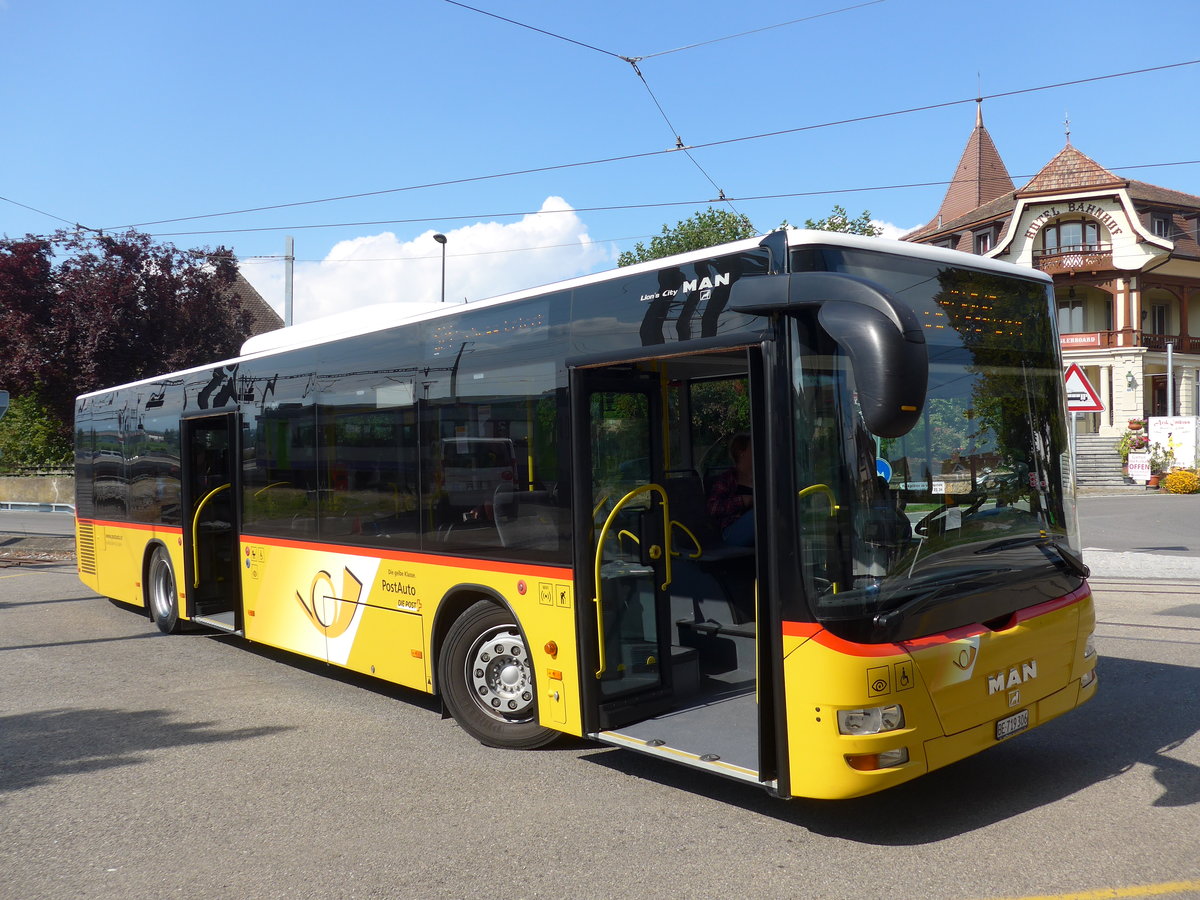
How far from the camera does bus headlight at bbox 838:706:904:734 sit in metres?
4.39

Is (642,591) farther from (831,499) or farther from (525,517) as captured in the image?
(831,499)

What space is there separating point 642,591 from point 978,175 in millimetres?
54196

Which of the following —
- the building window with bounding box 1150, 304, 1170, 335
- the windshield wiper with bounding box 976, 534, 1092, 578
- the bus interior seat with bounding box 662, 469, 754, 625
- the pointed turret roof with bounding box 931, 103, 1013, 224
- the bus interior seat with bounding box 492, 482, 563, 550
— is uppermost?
the pointed turret roof with bounding box 931, 103, 1013, 224

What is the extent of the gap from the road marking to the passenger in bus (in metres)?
3.10

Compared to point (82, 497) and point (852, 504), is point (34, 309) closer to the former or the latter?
point (82, 497)

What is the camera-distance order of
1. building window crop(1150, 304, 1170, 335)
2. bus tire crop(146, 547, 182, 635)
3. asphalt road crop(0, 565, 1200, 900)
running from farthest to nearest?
building window crop(1150, 304, 1170, 335) < bus tire crop(146, 547, 182, 635) < asphalt road crop(0, 565, 1200, 900)

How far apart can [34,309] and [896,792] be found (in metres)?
26.8

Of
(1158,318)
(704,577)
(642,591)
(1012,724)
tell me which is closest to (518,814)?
(642,591)

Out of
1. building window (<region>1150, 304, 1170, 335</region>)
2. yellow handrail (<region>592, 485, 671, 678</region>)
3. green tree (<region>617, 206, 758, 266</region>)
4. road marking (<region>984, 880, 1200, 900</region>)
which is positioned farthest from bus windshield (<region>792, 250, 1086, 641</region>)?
building window (<region>1150, 304, 1170, 335</region>)

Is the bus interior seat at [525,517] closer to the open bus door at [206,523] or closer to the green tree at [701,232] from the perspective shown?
the open bus door at [206,523]

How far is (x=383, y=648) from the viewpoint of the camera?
729cm

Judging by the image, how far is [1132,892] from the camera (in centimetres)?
396

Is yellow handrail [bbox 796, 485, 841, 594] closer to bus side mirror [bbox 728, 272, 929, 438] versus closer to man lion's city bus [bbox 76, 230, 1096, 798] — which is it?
man lion's city bus [bbox 76, 230, 1096, 798]

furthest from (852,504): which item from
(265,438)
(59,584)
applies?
(59,584)
